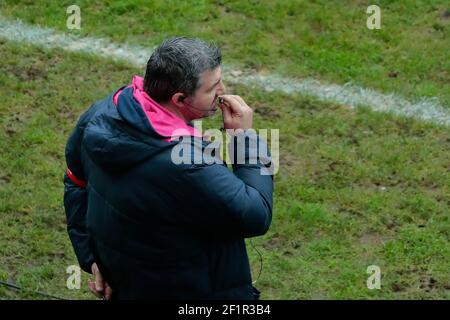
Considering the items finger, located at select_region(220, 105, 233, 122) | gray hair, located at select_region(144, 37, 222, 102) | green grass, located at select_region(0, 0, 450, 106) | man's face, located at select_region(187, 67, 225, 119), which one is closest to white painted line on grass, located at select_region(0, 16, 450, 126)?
green grass, located at select_region(0, 0, 450, 106)

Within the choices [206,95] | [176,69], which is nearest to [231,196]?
[206,95]

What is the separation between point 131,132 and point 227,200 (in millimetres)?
485

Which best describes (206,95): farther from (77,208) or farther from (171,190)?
(77,208)

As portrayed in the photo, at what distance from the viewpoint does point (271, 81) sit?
9.54 metres

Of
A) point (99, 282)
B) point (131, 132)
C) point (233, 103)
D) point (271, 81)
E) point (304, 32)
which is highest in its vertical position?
point (304, 32)

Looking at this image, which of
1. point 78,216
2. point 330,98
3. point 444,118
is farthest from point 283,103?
point 78,216

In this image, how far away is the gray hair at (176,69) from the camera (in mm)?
3947

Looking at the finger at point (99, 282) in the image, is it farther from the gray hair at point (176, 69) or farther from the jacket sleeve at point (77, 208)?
the gray hair at point (176, 69)

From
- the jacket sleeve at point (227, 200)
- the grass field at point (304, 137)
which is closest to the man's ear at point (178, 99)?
the jacket sleeve at point (227, 200)

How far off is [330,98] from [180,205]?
18.3 feet

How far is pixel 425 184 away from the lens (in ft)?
26.0

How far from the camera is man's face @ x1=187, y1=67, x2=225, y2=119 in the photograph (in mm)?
3982

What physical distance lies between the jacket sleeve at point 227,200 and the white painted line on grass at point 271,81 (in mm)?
5195

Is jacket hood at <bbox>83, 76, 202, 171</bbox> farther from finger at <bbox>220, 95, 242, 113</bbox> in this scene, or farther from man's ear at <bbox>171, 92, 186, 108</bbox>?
finger at <bbox>220, 95, 242, 113</bbox>
